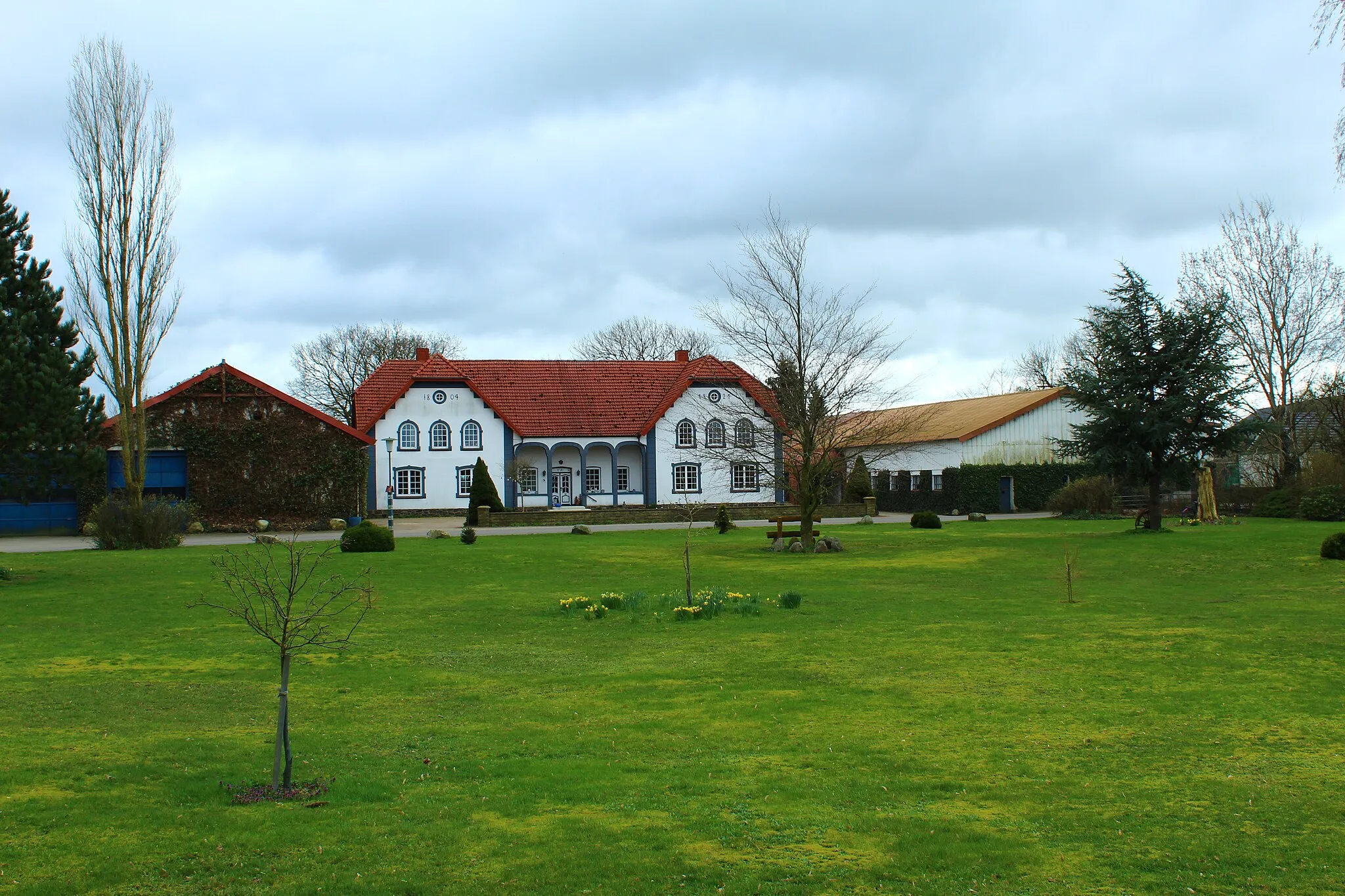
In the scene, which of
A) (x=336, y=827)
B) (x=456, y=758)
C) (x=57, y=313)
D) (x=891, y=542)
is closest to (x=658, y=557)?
(x=891, y=542)

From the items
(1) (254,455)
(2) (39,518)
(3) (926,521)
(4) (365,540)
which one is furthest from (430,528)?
(3) (926,521)

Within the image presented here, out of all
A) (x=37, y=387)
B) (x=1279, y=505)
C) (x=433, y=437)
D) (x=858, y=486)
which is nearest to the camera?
(x=37, y=387)

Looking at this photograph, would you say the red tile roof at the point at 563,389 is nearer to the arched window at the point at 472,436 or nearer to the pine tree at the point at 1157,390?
the arched window at the point at 472,436

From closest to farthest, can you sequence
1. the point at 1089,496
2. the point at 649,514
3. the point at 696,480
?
1. the point at 1089,496
2. the point at 649,514
3. the point at 696,480

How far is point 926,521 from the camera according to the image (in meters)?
40.2

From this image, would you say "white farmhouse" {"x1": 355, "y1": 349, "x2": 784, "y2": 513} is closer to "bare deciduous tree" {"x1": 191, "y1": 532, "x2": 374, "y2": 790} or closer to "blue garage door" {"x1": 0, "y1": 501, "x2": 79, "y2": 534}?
"blue garage door" {"x1": 0, "y1": 501, "x2": 79, "y2": 534}

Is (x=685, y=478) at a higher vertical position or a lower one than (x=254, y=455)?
lower

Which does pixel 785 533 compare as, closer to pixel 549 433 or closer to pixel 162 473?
pixel 549 433

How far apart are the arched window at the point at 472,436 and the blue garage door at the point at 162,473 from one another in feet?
45.3

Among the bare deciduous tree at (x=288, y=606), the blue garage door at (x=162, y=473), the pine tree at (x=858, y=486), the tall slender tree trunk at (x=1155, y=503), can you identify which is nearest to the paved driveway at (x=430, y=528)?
the pine tree at (x=858, y=486)

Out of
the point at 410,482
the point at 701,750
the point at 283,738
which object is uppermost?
the point at 410,482

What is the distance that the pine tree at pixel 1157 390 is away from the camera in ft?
109

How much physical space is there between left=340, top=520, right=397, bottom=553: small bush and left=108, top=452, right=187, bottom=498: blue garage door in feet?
63.3

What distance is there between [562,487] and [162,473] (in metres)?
19.4
